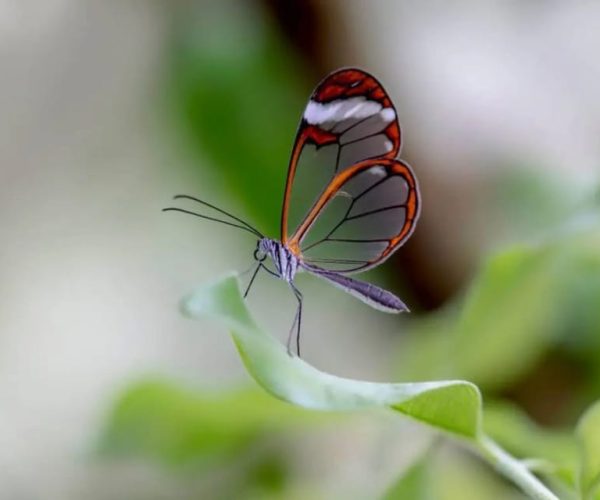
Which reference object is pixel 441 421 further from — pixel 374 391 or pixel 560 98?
pixel 560 98

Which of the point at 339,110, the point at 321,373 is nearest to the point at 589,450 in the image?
the point at 321,373

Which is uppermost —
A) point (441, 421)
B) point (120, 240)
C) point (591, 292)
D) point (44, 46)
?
point (44, 46)

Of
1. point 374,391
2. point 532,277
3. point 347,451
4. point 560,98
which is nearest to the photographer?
point 374,391

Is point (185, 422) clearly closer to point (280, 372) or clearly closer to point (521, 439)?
point (521, 439)

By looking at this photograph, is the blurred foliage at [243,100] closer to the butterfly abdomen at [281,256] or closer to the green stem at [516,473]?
the butterfly abdomen at [281,256]

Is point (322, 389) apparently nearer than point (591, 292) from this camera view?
Yes

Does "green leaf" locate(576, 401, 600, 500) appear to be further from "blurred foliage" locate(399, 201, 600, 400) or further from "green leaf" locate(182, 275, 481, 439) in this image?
"blurred foliage" locate(399, 201, 600, 400)

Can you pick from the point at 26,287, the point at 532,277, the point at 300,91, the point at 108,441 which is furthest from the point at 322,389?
the point at 26,287
